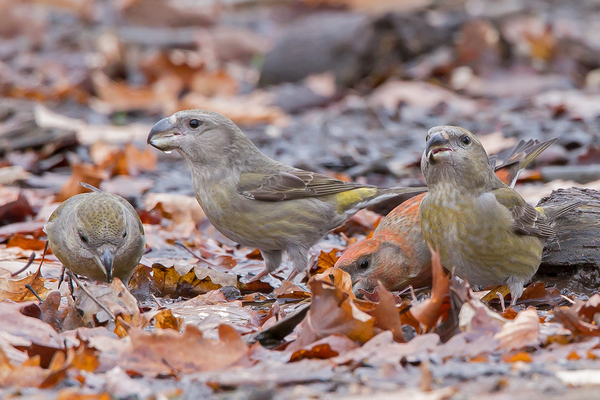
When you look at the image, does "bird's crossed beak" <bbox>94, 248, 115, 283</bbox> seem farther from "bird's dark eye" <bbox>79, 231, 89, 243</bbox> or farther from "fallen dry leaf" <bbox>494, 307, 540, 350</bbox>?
"fallen dry leaf" <bbox>494, 307, 540, 350</bbox>

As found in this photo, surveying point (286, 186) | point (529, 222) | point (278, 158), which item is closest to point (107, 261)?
point (286, 186)

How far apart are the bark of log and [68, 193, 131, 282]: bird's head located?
2.59 m

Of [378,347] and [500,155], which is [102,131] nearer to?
[500,155]

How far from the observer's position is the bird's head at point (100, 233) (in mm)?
Answer: 4414

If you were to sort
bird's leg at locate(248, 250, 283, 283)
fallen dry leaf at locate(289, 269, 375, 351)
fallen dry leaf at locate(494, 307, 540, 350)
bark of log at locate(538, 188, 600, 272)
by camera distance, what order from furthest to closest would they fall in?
bird's leg at locate(248, 250, 283, 283)
bark of log at locate(538, 188, 600, 272)
fallen dry leaf at locate(289, 269, 375, 351)
fallen dry leaf at locate(494, 307, 540, 350)

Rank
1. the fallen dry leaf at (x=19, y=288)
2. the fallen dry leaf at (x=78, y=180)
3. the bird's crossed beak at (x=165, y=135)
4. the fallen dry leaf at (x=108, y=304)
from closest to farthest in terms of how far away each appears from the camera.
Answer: the fallen dry leaf at (x=108, y=304) < the fallen dry leaf at (x=19, y=288) < the bird's crossed beak at (x=165, y=135) < the fallen dry leaf at (x=78, y=180)

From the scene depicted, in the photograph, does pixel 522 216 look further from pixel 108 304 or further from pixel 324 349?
pixel 108 304

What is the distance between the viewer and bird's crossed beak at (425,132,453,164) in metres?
4.21

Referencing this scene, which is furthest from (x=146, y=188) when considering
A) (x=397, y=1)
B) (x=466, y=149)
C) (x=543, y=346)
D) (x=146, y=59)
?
(x=397, y=1)

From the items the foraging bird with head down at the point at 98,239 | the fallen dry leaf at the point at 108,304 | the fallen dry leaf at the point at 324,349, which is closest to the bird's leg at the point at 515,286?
the fallen dry leaf at the point at 324,349

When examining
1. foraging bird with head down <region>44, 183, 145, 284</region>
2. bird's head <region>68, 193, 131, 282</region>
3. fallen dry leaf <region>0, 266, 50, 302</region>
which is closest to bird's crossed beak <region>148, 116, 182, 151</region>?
foraging bird with head down <region>44, 183, 145, 284</region>

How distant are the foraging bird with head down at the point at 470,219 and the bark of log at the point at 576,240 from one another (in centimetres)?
38

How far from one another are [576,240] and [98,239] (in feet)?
9.34

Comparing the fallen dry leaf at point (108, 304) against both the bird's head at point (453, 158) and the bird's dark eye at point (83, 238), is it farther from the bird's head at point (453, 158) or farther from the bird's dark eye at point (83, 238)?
the bird's head at point (453, 158)
